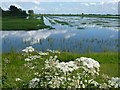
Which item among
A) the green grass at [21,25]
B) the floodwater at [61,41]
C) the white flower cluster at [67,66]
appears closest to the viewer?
the white flower cluster at [67,66]

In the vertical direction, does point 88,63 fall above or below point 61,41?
above

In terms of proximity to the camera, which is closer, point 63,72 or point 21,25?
point 63,72

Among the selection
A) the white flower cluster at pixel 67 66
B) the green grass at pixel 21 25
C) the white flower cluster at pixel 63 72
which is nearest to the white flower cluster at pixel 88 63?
the white flower cluster at pixel 63 72

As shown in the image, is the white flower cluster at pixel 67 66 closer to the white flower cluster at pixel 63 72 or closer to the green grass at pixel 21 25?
the white flower cluster at pixel 63 72

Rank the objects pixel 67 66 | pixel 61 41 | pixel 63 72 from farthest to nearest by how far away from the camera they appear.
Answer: pixel 61 41
pixel 63 72
pixel 67 66

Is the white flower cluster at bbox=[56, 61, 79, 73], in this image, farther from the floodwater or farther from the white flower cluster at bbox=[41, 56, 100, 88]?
the floodwater

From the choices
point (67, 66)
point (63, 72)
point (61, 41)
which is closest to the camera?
point (67, 66)

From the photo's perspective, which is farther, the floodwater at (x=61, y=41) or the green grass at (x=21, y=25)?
the green grass at (x=21, y=25)

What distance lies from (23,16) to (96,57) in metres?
42.0

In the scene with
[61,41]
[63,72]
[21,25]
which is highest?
[21,25]

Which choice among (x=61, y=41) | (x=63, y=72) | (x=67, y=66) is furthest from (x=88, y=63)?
(x=61, y=41)

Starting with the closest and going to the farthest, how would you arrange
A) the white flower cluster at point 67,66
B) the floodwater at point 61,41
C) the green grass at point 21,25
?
the white flower cluster at point 67,66 → the floodwater at point 61,41 → the green grass at point 21,25

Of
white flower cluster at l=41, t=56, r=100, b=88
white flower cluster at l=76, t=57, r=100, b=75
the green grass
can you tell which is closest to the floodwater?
the green grass

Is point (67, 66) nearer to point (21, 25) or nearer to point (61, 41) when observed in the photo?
point (61, 41)
